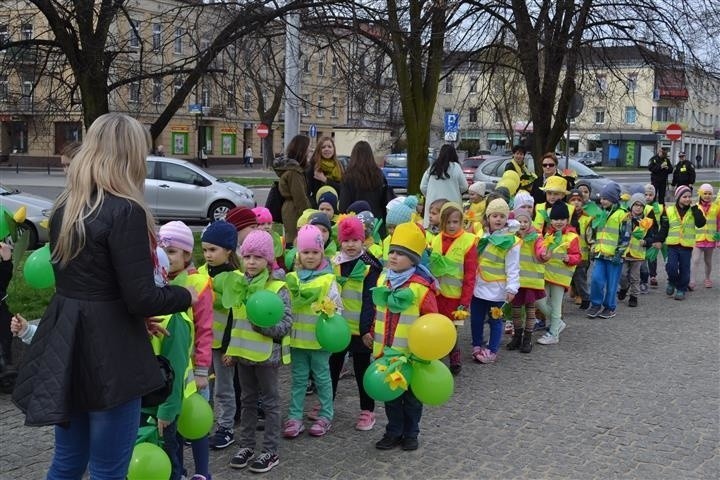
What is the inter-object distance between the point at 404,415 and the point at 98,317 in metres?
2.59

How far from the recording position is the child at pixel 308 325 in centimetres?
497

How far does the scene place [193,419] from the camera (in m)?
3.86

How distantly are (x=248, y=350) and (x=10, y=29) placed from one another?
7800mm

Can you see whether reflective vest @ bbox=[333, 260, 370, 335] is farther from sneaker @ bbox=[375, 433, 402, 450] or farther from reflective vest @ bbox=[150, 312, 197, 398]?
reflective vest @ bbox=[150, 312, 197, 398]

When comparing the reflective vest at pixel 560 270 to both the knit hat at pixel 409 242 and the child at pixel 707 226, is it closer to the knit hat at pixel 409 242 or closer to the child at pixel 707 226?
the knit hat at pixel 409 242

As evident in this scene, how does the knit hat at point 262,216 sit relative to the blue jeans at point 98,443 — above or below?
above

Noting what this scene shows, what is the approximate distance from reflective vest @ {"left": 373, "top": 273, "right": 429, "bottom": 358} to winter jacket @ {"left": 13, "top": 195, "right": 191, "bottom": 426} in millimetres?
2159

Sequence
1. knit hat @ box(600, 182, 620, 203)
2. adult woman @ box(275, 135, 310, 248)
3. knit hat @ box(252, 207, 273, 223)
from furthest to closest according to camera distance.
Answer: knit hat @ box(600, 182, 620, 203)
adult woman @ box(275, 135, 310, 248)
knit hat @ box(252, 207, 273, 223)

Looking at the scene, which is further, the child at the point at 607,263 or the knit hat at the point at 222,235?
the child at the point at 607,263

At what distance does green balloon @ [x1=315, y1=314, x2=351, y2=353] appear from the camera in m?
4.78

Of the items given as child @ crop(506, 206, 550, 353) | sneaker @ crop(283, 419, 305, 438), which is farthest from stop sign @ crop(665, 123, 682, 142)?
sneaker @ crop(283, 419, 305, 438)

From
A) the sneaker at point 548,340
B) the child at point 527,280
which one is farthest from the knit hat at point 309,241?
the sneaker at point 548,340

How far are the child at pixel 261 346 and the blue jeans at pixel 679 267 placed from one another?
790cm

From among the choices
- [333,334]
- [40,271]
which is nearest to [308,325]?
[333,334]
